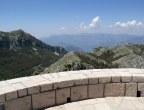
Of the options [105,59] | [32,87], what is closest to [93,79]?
[32,87]

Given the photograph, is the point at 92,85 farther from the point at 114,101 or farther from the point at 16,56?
the point at 16,56

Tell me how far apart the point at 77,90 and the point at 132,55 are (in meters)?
44.2

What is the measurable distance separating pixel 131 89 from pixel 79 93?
1596 millimetres

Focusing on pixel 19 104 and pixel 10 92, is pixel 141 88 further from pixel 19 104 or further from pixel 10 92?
pixel 10 92

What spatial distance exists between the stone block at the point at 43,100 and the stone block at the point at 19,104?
0.15m

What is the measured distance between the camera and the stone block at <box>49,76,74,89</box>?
6.03 meters

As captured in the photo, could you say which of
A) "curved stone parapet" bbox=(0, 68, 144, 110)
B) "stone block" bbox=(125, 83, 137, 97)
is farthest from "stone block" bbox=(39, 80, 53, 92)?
"stone block" bbox=(125, 83, 137, 97)

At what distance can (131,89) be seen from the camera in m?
6.74

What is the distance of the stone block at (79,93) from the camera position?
6355mm

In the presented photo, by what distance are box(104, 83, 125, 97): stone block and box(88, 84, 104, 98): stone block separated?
14cm

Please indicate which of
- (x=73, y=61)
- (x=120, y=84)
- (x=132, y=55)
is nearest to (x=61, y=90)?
(x=120, y=84)

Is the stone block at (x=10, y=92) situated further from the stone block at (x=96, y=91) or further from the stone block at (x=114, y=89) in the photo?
the stone block at (x=114, y=89)

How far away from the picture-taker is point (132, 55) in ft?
160

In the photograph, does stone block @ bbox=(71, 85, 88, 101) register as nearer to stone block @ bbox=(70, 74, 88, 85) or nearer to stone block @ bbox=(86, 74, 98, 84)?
stone block @ bbox=(70, 74, 88, 85)
